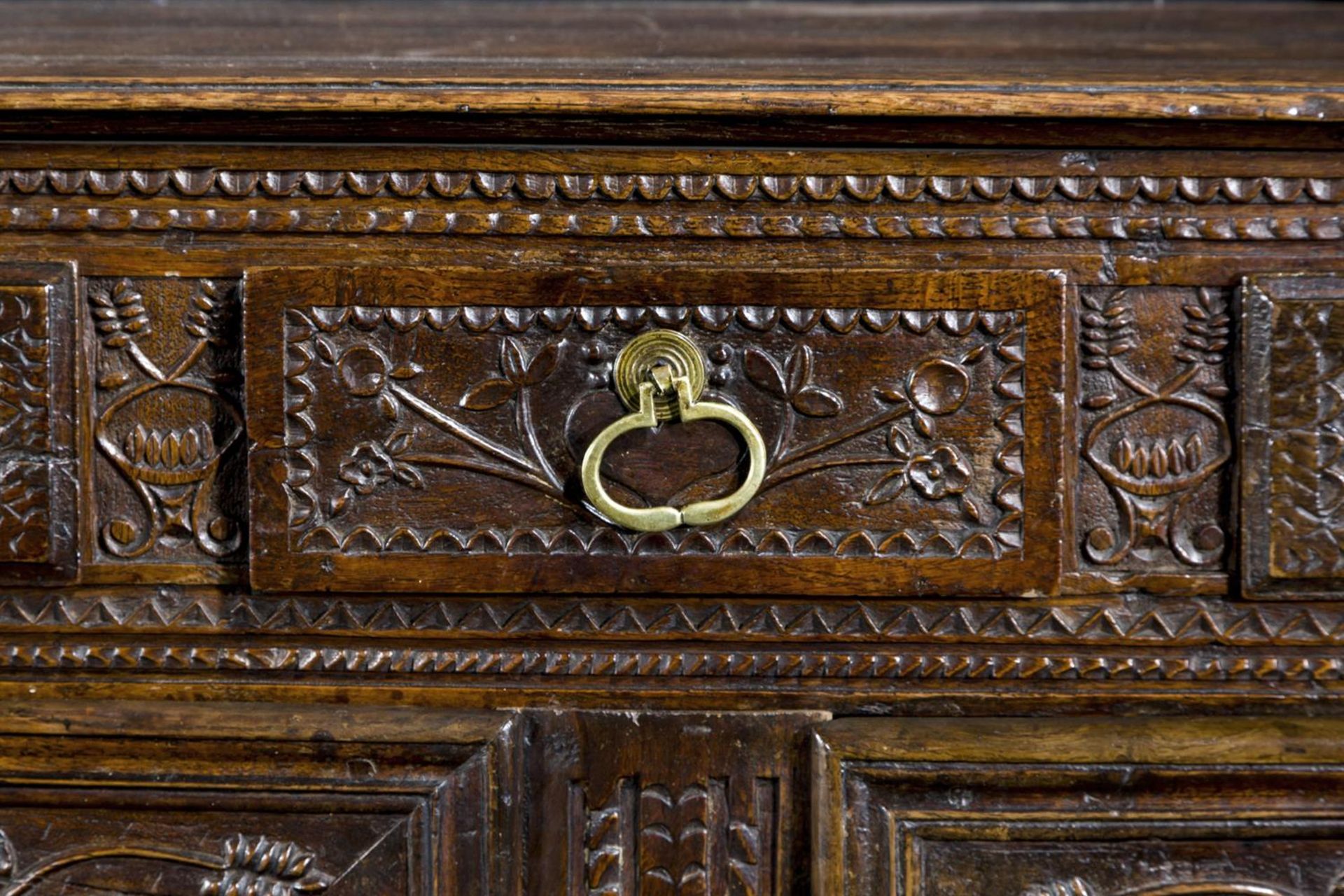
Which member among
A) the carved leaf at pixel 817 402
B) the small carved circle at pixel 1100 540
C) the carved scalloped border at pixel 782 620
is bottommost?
the carved scalloped border at pixel 782 620

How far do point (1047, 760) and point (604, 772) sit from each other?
0.20m

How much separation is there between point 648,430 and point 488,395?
0.07 meters

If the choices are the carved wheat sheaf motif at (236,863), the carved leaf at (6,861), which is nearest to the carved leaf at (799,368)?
the carved wheat sheaf motif at (236,863)

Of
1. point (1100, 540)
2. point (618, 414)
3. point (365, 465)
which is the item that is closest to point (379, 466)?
point (365, 465)

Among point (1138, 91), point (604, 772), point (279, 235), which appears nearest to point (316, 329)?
point (279, 235)

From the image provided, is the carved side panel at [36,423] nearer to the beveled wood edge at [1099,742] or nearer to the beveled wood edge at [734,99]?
the beveled wood edge at [734,99]

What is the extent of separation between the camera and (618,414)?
527 mm

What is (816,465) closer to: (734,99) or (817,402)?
(817,402)

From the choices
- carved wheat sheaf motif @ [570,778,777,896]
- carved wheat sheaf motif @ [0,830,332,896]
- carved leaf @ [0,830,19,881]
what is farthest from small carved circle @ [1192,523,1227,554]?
carved leaf @ [0,830,19,881]

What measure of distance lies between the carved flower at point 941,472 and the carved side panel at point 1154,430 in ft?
0.19

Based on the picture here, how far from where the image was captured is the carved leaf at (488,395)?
523mm

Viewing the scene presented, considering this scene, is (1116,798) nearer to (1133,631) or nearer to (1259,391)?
(1133,631)

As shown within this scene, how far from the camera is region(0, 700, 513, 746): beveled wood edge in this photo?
1.76ft

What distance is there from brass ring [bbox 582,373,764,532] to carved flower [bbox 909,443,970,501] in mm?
72
